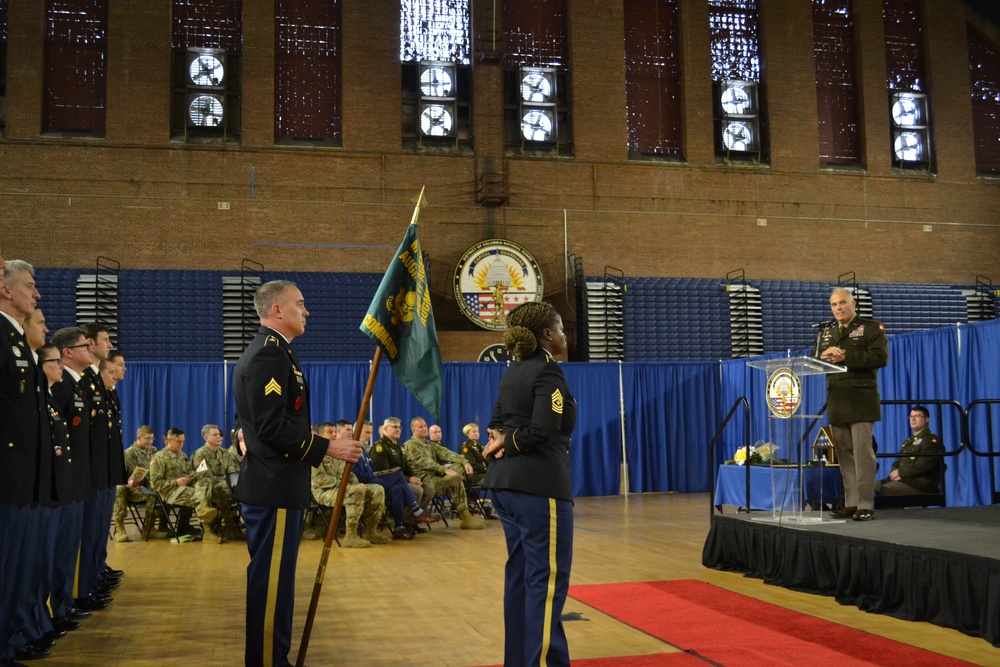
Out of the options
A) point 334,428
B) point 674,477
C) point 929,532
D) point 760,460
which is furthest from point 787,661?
point 674,477

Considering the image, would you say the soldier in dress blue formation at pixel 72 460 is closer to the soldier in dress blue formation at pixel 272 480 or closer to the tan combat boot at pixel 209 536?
the soldier in dress blue formation at pixel 272 480

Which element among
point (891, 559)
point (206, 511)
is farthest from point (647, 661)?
point (206, 511)

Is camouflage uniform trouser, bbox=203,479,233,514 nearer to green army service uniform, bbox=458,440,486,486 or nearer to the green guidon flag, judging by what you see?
green army service uniform, bbox=458,440,486,486

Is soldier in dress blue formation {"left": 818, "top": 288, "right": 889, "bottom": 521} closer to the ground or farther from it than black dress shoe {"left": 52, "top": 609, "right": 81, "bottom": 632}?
farther from it

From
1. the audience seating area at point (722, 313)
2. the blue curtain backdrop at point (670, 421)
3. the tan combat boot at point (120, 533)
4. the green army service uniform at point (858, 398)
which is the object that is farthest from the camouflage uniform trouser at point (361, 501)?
the audience seating area at point (722, 313)

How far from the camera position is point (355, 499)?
890 cm

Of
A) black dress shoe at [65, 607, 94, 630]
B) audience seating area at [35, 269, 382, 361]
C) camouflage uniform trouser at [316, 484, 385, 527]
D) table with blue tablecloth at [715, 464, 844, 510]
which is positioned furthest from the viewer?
audience seating area at [35, 269, 382, 361]

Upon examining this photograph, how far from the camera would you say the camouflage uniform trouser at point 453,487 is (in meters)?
10.4

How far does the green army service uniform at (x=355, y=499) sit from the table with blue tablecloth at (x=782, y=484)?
328cm

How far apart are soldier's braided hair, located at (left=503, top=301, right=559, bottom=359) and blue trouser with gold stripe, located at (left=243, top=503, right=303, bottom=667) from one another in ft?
3.56

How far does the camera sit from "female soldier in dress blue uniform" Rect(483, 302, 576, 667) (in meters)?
3.38

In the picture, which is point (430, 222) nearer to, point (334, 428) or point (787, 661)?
point (334, 428)

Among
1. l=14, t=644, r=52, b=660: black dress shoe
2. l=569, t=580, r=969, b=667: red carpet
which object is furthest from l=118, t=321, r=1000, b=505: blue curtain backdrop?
l=14, t=644, r=52, b=660: black dress shoe

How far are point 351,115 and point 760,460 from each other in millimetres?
10169
